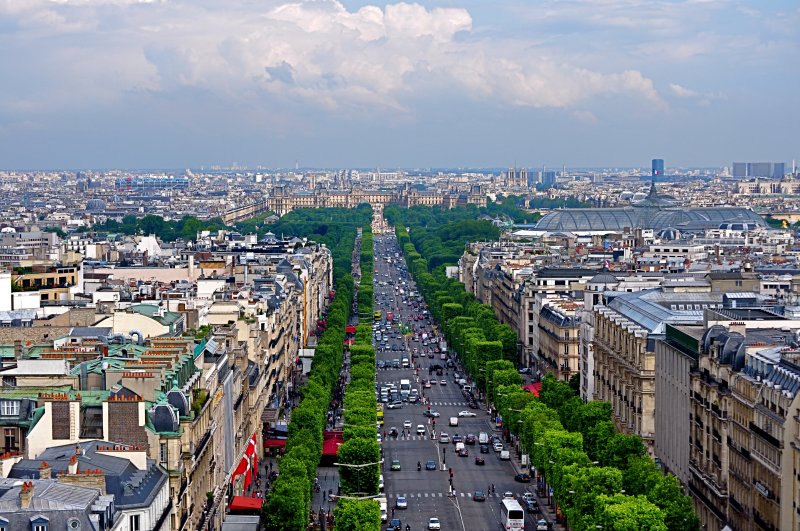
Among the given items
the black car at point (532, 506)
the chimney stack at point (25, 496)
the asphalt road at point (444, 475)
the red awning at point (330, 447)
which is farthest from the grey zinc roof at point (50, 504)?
the red awning at point (330, 447)

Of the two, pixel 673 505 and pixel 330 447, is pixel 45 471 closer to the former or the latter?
pixel 673 505

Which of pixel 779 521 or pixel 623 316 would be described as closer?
pixel 779 521

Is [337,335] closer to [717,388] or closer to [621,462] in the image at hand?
[621,462]

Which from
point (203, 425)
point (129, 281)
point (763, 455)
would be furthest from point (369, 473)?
point (129, 281)

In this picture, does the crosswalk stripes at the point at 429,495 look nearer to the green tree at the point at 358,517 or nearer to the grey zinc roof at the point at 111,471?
the green tree at the point at 358,517

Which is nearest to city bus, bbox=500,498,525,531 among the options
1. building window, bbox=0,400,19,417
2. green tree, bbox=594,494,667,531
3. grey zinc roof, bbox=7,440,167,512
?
green tree, bbox=594,494,667,531

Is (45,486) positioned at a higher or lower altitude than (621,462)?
higher
